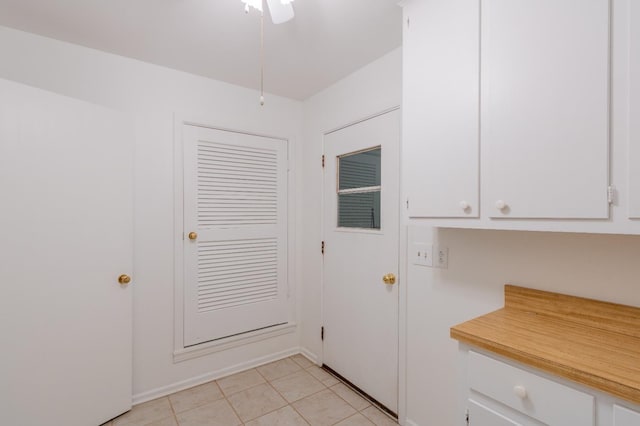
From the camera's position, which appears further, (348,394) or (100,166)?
(348,394)

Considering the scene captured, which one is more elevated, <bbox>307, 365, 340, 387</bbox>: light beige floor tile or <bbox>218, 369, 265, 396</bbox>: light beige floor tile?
<bbox>307, 365, 340, 387</bbox>: light beige floor tile

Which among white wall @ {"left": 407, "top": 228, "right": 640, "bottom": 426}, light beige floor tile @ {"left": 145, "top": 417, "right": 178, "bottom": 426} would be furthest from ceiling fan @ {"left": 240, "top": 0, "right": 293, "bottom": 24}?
light beige floor tile @ {"left": 145, "top": 417, "right": 178, "bottom": 426}

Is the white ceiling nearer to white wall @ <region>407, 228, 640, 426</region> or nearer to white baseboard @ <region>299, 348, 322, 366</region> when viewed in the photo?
white wall @ <region>407, 228, 640, 426</region>

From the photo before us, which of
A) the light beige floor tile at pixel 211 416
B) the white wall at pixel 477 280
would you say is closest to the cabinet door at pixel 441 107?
the white wall at pixel 477 280

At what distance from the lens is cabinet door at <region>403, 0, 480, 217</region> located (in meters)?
1.19

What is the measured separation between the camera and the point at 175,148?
7.33 feet

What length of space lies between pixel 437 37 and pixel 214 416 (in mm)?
2471

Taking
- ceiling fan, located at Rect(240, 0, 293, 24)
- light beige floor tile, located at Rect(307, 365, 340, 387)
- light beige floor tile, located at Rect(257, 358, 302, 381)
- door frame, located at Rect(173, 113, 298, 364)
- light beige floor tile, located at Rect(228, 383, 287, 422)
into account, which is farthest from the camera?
light beige floor tile, located at Rect(257, 358, 302, 381)

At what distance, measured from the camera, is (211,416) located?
195cm

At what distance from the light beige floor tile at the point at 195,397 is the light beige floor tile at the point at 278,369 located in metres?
0.39

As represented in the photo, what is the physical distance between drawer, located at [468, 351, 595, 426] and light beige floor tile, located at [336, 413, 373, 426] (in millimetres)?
1106

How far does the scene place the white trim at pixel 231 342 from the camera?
227 centimetres

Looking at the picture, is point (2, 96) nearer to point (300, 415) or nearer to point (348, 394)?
point (300, 415)

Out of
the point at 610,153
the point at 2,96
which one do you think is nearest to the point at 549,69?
the point at 610,153
